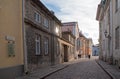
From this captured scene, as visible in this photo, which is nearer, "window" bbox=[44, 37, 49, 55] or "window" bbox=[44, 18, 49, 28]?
"window" bbox=[44, 37, 49, 55]

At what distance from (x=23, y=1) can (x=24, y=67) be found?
14.3ft

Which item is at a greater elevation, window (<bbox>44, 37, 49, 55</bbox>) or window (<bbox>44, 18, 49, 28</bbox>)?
window (<bbox>44, 18, 49, 28</bbox>)

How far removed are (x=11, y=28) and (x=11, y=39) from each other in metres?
0.63

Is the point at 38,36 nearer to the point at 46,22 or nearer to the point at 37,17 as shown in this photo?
the point at 37,17

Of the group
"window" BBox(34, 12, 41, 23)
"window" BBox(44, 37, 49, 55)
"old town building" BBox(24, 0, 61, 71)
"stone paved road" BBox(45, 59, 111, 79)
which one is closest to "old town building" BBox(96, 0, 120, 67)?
"stone paved road" BBox(45, 59, 111, 79)

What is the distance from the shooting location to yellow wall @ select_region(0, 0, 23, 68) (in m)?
11.1

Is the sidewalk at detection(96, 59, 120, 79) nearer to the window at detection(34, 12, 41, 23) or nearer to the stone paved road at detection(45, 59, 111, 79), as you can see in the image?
the stone paved road at detection(45, 59, 111, 79)

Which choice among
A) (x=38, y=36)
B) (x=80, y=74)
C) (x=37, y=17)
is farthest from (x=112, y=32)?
(x=80, y=74)

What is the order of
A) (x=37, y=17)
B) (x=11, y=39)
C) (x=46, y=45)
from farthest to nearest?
1. (x=46, y=45)
2. (x=37, y=17)
3. (x=11, y=39)

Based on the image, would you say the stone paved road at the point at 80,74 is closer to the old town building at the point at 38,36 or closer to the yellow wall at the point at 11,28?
the old town building at the point at 38,36

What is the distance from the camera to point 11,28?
12273 millimetres

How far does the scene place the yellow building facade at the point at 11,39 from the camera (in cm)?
1113

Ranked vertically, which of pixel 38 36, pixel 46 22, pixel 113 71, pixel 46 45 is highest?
pixel 46 22

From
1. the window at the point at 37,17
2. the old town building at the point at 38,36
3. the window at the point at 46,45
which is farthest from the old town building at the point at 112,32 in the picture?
the window at the point at 37,17
